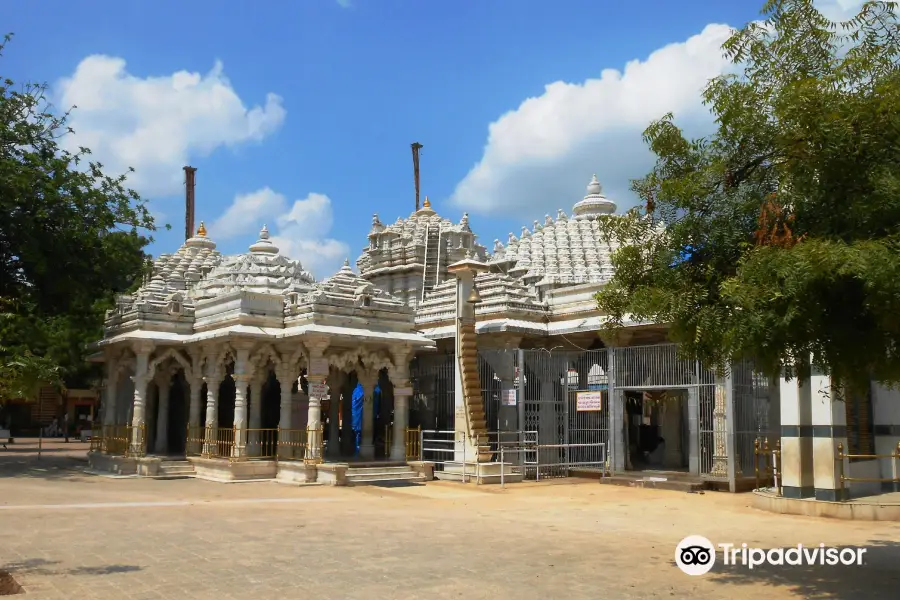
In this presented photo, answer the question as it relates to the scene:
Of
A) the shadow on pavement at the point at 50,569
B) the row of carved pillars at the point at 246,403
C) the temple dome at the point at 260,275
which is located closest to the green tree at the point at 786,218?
the shadow on pavement at the point at 50,569

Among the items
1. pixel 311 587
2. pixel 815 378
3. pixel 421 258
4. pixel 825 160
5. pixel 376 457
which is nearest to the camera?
pixel 825 160

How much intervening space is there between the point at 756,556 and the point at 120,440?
17.4 meters

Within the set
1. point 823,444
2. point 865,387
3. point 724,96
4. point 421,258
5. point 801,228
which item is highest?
point 421,258

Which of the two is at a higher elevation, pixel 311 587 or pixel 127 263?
pixel 127 263

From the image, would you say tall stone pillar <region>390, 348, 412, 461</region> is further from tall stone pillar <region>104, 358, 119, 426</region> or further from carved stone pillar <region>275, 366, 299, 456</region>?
tall stone pillar <region>104, 358, 119, 426</region>

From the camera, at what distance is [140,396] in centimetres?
2081

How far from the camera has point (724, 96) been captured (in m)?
8.14

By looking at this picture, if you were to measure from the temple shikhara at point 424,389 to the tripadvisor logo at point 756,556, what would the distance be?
532 cm

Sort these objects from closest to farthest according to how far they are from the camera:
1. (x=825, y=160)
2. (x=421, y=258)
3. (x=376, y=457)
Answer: (x=825, y=160)
(x=376, y=457)
(x=421, y=258)

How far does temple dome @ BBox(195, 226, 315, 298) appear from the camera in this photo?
22.0 m

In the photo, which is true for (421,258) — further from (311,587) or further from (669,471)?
(311,587)

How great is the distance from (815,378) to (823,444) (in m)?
1.26

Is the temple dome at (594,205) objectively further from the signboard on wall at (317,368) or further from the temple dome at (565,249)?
the signboard on wall at (317,368)

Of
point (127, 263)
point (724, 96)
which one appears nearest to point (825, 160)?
point (724, 96)
